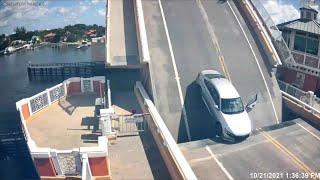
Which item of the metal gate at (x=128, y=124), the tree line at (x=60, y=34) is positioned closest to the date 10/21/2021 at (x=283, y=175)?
the metal gate at (x=128, y=124)

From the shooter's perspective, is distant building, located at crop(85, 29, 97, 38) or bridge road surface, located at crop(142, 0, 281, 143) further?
distant building, located at crop(85, 29, 97, 38)

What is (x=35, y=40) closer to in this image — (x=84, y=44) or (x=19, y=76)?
(x=84, y=44)

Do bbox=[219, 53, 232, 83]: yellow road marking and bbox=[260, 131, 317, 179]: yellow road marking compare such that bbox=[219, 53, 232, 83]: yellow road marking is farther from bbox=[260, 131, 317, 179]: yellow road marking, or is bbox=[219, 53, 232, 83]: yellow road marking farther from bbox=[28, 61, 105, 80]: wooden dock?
bbox=[28, 61, 105, 80]: wooden dock

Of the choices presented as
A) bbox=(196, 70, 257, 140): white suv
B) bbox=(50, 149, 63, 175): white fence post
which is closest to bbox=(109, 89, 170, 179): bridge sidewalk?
bbox=(50, 149, 63, 175): white fence post

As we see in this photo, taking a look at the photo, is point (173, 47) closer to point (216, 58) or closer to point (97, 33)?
point (216, 58)

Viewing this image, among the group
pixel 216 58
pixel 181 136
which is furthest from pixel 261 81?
pixel 181 136

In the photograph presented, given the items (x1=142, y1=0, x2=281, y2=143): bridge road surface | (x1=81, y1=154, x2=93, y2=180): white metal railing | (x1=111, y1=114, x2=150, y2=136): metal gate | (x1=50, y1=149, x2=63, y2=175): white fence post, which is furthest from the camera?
(x1=142, y1=0, x2=281, y2=143): bridge road surface
